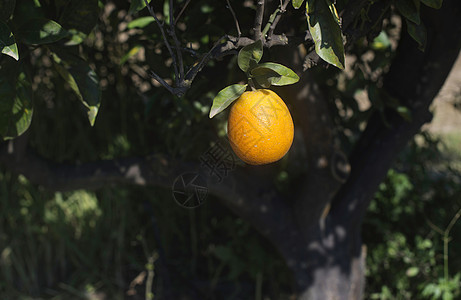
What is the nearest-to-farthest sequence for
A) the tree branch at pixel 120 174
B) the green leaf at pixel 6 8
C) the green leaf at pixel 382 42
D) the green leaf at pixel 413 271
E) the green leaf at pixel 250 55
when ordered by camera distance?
the green leaf at pixel 250 55 < the green leaf at pixel 6 8 < the green leaf at pixel 382 42 < the tree branch at pixel 120 174 < the green leaf at pixel 413 271

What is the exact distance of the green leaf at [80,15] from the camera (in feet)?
3.02

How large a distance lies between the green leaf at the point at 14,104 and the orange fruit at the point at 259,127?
0.46m

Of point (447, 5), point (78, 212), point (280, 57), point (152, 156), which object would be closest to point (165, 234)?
point (78, 212)

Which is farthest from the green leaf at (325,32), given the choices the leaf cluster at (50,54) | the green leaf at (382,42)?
the green leaf at (382,42)

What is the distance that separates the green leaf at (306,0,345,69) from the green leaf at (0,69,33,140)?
59 centimetres

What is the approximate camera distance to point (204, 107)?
1.21 m

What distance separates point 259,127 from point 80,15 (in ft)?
1.56

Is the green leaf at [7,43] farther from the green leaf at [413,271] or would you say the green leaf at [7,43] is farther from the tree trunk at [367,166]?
the green leaf at [413,271]

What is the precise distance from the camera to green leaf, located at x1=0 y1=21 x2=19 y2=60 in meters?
0.71

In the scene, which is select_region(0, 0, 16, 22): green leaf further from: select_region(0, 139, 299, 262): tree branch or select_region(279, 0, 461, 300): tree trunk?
select_region(279, 0, 461, 300): tree trunk

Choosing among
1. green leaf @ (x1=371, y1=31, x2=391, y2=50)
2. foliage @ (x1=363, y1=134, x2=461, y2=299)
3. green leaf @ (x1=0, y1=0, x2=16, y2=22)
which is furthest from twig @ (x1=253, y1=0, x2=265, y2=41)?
foliage @ (x1=363, y1=134, x2=461, y2=299)

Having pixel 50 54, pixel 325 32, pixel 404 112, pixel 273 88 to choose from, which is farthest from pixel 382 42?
pixel 50 54

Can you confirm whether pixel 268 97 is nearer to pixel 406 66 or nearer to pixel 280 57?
pixel 280 57

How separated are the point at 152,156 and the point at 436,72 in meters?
0.86
